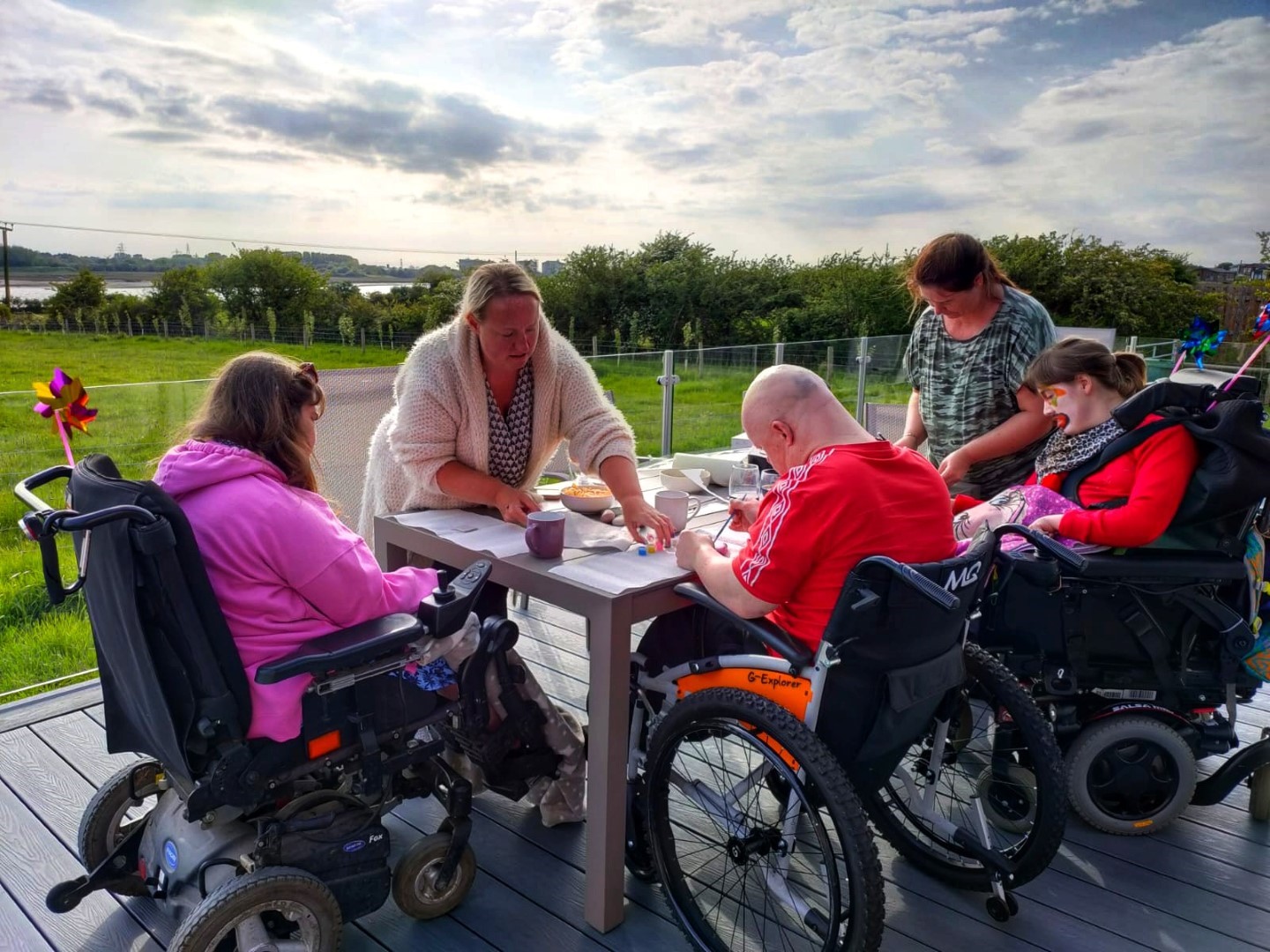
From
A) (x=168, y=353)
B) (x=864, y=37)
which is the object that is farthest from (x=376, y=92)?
(x=864, y=37)

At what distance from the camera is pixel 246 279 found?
15.2 metres

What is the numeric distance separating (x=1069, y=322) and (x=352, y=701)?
14356mm

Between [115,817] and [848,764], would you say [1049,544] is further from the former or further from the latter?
[115,817]

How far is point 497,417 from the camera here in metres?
2.26

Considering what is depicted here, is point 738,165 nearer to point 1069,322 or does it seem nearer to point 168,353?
point 1069,322

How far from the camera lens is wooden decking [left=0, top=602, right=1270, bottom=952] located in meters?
1.64

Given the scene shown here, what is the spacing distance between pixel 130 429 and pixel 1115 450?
379 centimetres

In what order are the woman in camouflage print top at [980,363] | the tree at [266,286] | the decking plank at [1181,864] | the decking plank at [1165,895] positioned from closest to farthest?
the decking plank at [1165,895] < the decking plank at [1181,864] < the woman in camouflage print top at [980,363] < the tree at [266,286]

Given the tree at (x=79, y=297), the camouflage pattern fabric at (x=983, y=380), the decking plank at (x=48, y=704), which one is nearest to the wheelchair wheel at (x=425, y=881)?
the decking plank at (x=48, y=704)

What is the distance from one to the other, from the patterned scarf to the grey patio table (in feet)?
3.56

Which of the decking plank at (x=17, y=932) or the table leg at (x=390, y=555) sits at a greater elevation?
the table leg at (x=390, y=555)

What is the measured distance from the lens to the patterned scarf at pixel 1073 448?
1.97m

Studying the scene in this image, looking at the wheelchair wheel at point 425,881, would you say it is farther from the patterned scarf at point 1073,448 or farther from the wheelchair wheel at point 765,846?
the patterned scarf at point 1073,448

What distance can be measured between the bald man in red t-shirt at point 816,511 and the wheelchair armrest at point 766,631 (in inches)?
0.7
